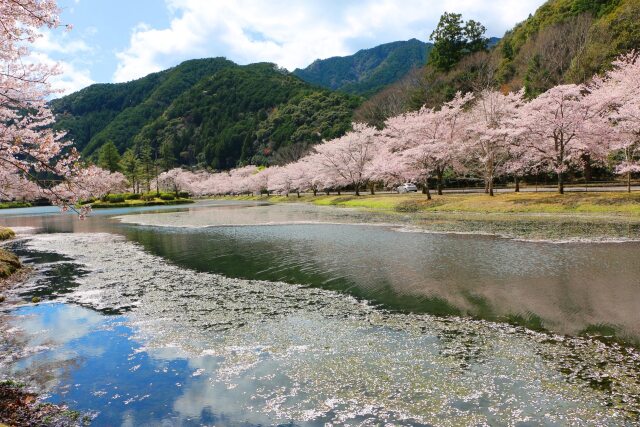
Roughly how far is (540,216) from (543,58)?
46534 millimetres

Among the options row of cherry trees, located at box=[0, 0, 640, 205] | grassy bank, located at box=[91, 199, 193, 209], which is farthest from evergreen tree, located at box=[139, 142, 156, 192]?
row of cherry trees, located at box=[0, 0, 640, 205]

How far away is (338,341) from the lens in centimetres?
878

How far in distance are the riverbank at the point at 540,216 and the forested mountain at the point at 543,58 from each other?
66.9 ft

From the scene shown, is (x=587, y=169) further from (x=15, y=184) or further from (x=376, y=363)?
(x=15, y=184)

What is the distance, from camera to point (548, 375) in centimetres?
677

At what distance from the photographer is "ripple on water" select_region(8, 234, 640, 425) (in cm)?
588

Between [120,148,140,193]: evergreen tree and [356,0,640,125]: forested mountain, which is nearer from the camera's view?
[356,0,640,125]: forested mountain

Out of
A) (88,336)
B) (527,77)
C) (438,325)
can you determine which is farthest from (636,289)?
(527,77)

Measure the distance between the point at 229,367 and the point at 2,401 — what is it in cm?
367

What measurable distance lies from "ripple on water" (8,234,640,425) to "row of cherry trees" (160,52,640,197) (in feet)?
92.4

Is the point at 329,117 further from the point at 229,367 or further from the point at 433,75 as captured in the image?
the point at 229,367

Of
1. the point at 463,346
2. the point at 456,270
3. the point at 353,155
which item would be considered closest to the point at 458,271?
the point at 456,270

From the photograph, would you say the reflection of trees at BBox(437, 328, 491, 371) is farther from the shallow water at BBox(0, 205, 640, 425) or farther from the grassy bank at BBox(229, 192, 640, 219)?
the grassy bank at BBox(229, 192, 640, 219)

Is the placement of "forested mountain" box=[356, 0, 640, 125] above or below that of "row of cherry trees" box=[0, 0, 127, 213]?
above
